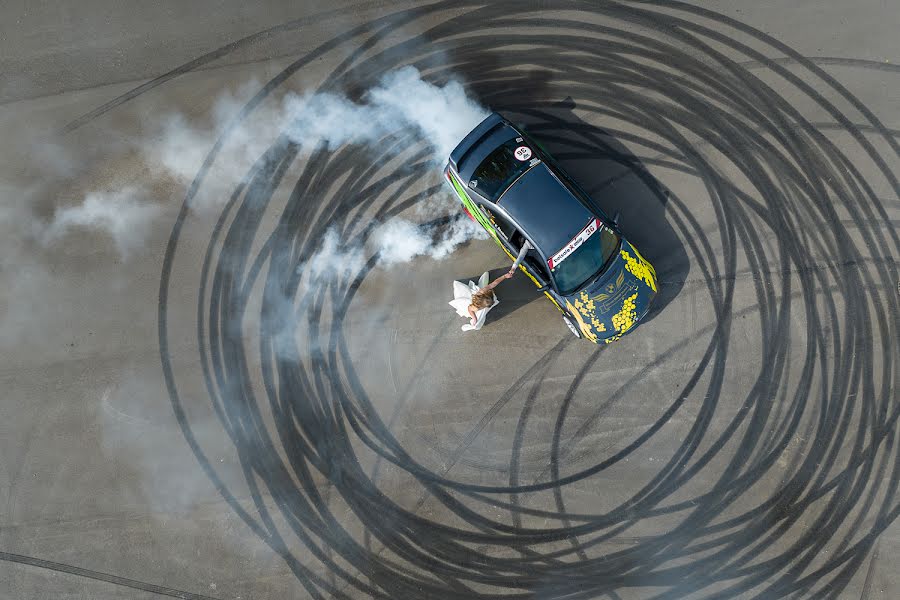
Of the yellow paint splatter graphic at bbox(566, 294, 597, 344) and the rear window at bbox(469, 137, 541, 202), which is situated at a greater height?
the rear window at bbox(469, 137, 541, 202)

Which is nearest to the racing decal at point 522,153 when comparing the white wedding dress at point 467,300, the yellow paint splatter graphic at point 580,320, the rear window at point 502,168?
the rear window at point 502,168

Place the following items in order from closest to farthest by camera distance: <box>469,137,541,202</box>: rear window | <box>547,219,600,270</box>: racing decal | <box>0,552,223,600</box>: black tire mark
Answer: <box>547,219,600,270</box>: racing decal < <box>469,137,541,202</box>: rear window < <box>0,552,223,600</box>: black tire mark

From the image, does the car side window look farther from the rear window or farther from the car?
the rear window

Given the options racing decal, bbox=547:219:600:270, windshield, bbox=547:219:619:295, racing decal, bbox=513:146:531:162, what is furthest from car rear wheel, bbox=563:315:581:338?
racing decal, bbox=513:146:531:162

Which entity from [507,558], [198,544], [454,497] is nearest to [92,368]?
[198,544]

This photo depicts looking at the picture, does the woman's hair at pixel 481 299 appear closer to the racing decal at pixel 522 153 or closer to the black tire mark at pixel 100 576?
the racing decal at pixel 522 153

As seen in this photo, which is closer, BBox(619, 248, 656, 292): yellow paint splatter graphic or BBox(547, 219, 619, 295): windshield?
BBox(547, 219, 619, 295): windshield

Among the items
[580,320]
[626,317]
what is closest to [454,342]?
[580,320]
